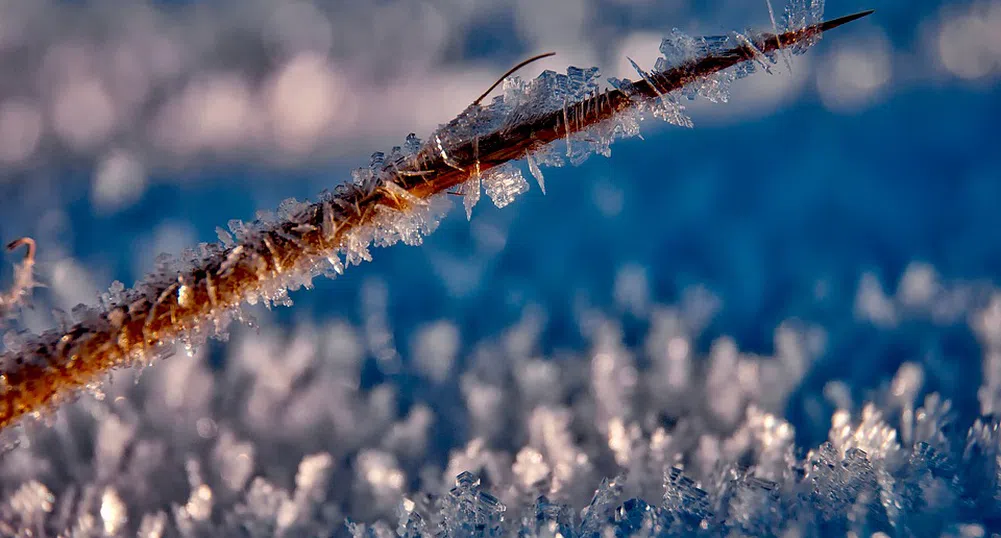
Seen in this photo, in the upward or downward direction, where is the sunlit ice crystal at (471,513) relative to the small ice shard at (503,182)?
downward

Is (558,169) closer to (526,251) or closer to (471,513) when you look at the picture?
(526,251)

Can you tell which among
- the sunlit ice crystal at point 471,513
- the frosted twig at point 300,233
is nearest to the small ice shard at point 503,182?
the frosted twig at point 300,233

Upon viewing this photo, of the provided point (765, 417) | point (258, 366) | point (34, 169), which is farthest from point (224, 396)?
point (765, 417)

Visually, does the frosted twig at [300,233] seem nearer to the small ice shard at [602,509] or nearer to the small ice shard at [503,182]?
the small ice shard at [503,182]

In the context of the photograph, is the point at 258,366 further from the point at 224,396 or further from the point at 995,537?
the point at 995,537

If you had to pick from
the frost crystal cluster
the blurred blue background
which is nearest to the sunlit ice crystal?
the frost crystal cluster

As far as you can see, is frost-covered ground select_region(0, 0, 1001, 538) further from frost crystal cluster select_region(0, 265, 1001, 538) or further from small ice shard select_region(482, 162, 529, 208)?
small ice shard select_region(482, 162, 529, 208)

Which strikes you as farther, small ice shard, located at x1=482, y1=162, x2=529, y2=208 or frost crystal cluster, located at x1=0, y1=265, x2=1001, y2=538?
frost crystal cluster, located at x1=0, y1=265, x2=1001, y2=538
